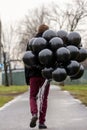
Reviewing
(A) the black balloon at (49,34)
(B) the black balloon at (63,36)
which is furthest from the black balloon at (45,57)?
(B) the black balloon at (63,36)

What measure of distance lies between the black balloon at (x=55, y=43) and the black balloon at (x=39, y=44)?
150 millimetres

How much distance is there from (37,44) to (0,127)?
85.8 inches

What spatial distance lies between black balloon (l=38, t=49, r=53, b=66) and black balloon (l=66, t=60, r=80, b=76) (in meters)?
0.38

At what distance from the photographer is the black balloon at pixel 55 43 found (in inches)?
404

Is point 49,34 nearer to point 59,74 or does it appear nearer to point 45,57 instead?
point 45,57

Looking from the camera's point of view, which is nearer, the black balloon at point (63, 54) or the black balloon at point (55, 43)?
the black balloon at point (63, 54)

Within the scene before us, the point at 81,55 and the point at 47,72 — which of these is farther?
the point at 81,55

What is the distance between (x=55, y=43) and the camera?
10.3 m

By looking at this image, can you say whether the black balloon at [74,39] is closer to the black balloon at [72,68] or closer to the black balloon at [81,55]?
the black balloon at [81,55]

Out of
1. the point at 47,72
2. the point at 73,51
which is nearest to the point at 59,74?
the point at 47,72

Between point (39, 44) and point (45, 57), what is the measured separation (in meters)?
0.34

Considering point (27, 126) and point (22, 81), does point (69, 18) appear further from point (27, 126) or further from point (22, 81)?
point (27, 126)

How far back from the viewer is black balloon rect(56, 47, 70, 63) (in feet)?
33.1

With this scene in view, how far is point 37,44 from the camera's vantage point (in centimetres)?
1038
